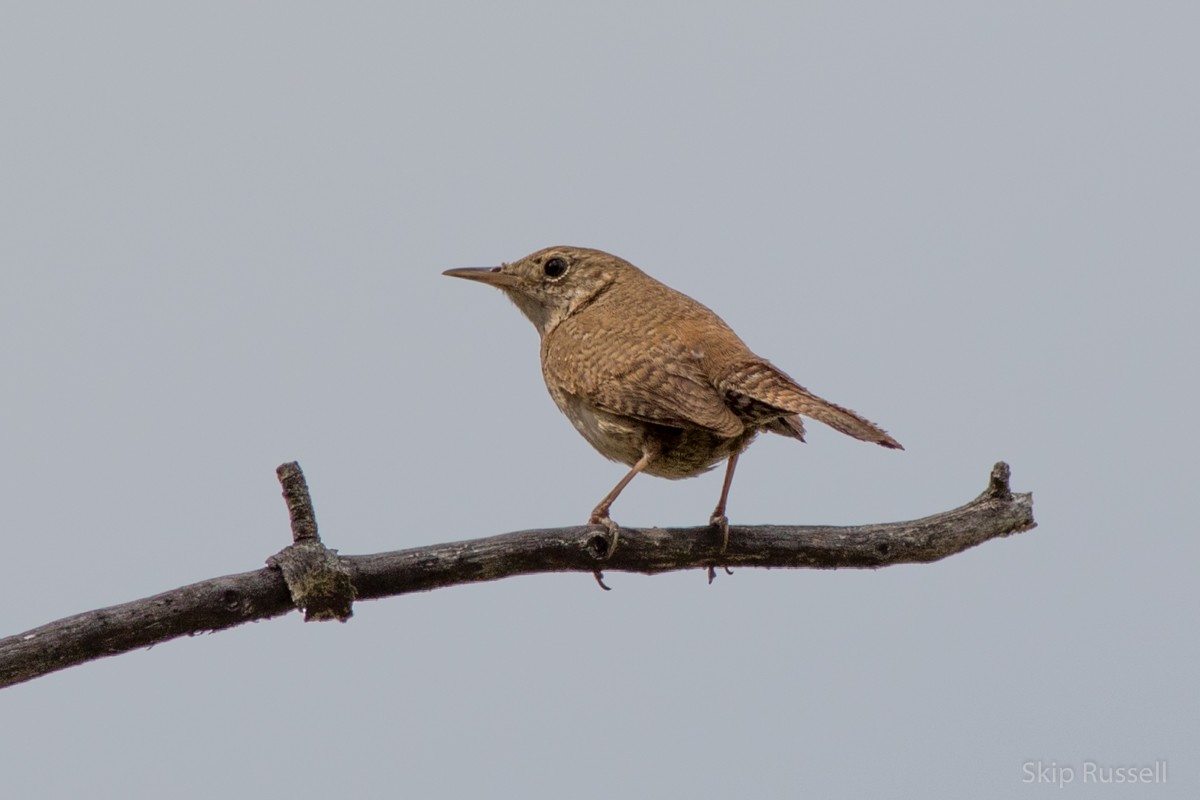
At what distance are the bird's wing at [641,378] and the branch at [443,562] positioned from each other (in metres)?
0.49

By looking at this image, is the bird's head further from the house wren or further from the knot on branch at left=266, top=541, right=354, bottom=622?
the knot on branch at left=266, top=541, right=354, bottom=622

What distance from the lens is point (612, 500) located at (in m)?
5.43

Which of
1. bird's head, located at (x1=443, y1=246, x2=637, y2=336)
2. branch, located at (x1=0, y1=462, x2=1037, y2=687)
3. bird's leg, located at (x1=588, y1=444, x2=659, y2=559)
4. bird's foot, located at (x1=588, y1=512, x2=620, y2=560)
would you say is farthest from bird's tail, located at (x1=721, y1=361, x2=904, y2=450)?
bird's head, located at (x1=443, y1=246, x2=637, y2=336)

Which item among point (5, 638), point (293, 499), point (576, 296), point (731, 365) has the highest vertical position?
point (576, 296)

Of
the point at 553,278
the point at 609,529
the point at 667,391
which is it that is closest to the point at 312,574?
the point at 609,529

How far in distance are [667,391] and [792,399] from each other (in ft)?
1.69

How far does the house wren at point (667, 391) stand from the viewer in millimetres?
5328

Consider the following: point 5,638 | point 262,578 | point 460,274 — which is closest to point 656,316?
point 460,274

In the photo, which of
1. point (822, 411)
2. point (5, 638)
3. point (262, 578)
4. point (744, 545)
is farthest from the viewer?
point (744, 545)

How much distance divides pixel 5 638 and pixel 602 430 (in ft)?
8.00

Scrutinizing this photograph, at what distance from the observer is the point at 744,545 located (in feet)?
18.2

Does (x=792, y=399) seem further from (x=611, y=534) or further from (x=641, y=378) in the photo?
(x=611, y=534)

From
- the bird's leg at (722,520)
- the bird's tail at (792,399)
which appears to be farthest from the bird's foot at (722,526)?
the bird's tail at (792,399)

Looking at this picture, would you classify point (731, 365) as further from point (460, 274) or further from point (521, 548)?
point (460, 274)
